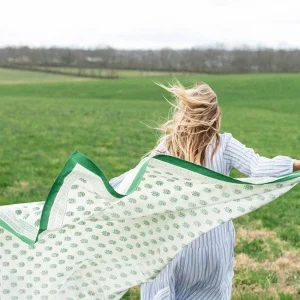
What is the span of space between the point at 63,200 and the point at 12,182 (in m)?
8.50

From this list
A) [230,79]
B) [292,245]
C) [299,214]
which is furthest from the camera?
[230,79]

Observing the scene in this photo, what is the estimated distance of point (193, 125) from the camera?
3.39 m

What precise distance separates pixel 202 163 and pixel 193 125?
249 millimetres

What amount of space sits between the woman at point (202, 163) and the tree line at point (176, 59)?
6743cm

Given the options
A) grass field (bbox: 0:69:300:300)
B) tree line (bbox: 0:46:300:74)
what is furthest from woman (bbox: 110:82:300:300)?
tree line (bbox: 0:46:300:74)

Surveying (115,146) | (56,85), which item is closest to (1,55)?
(56,85)

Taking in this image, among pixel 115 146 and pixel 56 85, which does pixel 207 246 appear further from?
pixel 56 85

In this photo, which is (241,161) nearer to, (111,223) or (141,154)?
(111,223)

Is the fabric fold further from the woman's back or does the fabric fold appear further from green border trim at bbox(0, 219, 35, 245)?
the woman's back

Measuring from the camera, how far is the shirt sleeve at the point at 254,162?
11.3 feet

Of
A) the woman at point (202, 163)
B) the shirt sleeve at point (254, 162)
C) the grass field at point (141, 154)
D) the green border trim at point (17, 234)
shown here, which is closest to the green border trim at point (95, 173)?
the green border trim at point (17, 234)

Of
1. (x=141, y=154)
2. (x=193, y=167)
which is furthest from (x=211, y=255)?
(x=141, y=154)

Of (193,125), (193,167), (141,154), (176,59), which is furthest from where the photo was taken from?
(176,59)

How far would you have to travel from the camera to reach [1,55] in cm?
8094
